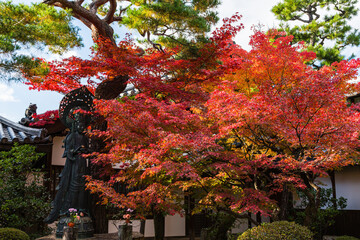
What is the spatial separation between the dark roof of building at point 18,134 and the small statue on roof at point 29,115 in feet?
6.82

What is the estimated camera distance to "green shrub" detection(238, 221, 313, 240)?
7062 millimetres

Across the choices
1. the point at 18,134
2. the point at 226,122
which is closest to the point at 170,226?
the point at 18,134

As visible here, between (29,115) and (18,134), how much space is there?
11.1ft

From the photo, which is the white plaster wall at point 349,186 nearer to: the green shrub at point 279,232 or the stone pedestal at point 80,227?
the green shrub at point 279,232

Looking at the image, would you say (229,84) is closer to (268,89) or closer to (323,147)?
(268,89)

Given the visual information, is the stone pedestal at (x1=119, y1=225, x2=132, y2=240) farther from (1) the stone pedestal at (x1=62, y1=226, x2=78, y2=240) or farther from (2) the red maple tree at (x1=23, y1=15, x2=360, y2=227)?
(1) the stone pedestal at (x1=62, y1=226, x2=78, y2=240)

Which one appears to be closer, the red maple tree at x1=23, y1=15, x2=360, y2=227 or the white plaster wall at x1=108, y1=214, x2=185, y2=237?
the red maple tree at x1=23, y1=15, x2=360, y2=227

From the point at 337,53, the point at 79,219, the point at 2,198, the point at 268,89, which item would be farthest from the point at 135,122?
the point at 337,53

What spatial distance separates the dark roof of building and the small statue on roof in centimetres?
208

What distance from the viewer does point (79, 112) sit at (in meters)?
8.13

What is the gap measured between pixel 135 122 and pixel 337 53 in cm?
1117

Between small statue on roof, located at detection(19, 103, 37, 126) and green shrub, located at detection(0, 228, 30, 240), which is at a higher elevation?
small statue on roof, located at detection(19, 103, 37, 126)

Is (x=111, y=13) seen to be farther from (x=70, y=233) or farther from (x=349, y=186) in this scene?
(x=349, y=186)

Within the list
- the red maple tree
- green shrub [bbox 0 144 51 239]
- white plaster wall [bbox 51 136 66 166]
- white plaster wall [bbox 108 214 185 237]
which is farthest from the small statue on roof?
white plaster wall [bbox 108 214 185 237]
